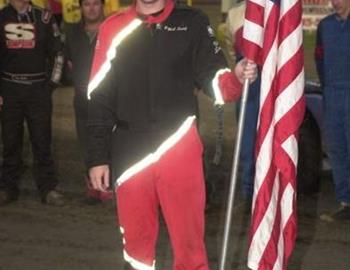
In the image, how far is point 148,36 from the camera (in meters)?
4.90

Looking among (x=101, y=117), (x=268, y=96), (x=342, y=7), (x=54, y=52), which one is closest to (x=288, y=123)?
(x=268, y=96)

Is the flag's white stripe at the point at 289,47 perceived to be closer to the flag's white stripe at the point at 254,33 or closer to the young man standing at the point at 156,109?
the flag's white stripe at the point at 254,33

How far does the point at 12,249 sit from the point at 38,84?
5.52 feet

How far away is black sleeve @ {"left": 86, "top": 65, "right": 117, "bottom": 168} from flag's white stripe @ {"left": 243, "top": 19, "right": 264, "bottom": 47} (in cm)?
74

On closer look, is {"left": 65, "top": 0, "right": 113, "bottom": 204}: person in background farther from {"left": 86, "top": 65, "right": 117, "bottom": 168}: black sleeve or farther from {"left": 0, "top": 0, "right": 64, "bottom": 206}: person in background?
{"left": 86, "top": 65, "right": 117, "bottom": 168}: black sleeve

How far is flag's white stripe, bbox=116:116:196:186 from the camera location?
16.1ft

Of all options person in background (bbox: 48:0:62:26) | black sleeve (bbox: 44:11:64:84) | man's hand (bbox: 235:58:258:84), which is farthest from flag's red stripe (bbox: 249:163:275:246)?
person in background (bbox: 48:0:62:26)

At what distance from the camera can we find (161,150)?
194 inches

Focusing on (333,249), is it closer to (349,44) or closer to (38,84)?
(349,44)

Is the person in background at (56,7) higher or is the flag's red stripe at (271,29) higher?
the flag's red stripe at (271,29)

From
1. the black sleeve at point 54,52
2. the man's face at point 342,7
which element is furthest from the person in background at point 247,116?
the black sleeve at point 54,52

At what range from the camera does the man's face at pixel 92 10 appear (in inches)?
313

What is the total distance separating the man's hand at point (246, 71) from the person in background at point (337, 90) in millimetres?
2797

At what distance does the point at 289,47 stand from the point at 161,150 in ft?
2.79
